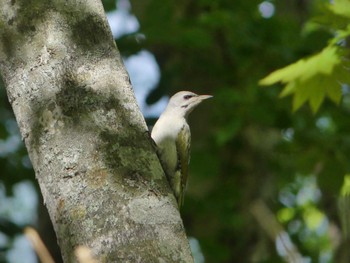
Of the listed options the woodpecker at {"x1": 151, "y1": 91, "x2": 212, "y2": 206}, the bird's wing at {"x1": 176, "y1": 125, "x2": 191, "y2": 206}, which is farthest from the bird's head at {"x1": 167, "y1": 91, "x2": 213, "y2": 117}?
the bird's wing at {"x1": 176, "y1": 125, "x2": 191, "y2": 206}

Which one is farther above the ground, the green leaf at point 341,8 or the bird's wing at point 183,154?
the green leaf at point 341,8

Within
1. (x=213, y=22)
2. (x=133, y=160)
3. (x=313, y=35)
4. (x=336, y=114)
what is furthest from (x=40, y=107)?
(x=336, y=114)

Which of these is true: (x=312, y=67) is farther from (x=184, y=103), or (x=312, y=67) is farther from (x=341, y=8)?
(x=184, y=103)

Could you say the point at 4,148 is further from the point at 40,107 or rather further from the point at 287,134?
the point at 40,107

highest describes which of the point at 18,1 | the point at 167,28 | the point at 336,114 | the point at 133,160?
the point at 18,1

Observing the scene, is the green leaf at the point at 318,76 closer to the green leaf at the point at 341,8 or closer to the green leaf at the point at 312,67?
the green leaf at the point at 312,67

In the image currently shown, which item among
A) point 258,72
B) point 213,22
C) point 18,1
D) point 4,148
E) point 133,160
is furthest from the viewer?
point 4,148

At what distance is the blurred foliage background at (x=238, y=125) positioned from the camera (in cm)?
719

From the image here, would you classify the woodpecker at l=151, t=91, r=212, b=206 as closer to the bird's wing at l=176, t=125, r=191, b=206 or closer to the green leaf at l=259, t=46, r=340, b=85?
the bird's wing at l=176, t=125, r=191, b=206

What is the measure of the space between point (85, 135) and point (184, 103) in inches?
140

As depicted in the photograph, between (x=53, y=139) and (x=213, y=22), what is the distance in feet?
14.9

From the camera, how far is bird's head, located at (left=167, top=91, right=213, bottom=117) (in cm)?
608

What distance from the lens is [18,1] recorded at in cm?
287

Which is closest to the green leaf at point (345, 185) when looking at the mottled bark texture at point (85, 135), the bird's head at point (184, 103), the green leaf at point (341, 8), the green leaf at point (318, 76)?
the bird's head at point (184, 103)
